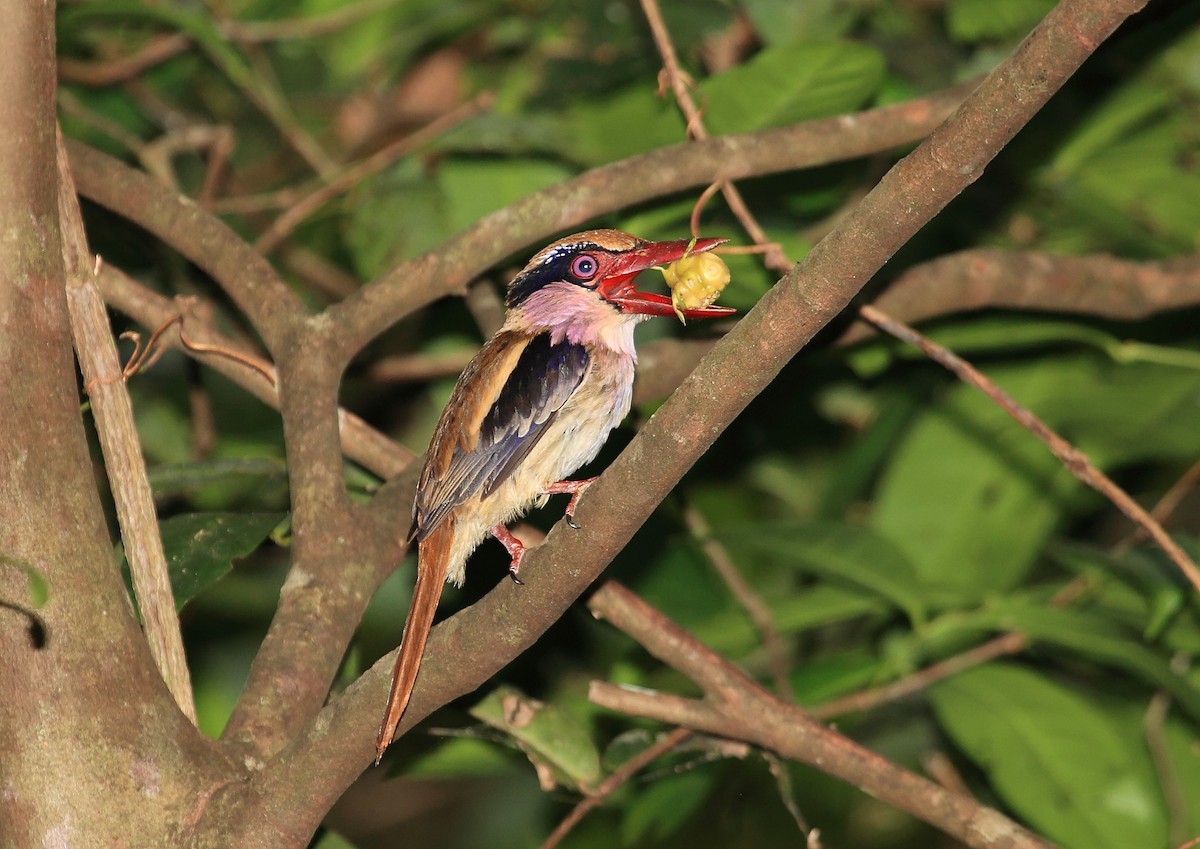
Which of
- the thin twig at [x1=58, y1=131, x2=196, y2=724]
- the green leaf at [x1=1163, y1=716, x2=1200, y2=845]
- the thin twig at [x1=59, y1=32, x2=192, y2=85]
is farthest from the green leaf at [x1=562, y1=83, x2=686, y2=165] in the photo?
the green leaf at [x1=1163, y1=716, x2=1200, y2=845]

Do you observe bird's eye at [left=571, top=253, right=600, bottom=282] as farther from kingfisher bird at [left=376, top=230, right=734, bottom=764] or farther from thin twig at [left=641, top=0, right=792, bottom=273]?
thin twig at [left=641, top=0, right=792, bottom=273]

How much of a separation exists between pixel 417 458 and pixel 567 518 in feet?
3.22

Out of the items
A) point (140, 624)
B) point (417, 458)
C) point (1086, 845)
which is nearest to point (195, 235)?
point (417, 458)

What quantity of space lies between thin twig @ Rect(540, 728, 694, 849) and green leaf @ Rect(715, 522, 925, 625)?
587 mm

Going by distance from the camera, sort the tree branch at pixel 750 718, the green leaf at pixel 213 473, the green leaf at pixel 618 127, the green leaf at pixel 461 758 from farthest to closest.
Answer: the green leaf at pixel 618 127, the green leaf at pixel 461 758, the green leaf at pixel 213 473, the tree branch at pixel 750 718

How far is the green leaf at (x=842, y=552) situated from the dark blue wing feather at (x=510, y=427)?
0.78 meters

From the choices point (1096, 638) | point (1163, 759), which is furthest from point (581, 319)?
point (1163, 759)

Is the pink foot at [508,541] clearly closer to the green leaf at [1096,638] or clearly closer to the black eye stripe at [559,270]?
the black eye stripe at [559,270]

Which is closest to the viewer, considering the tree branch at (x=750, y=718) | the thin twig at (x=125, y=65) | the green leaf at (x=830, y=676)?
the tree branch at (x=750, y=718)

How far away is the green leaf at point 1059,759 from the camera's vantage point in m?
3.38

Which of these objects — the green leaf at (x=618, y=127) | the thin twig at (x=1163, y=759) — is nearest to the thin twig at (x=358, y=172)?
the green leaf at (x=618, y=127)

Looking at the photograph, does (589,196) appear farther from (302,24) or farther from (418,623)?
(302,24)

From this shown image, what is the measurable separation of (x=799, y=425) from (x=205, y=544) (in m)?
2.52

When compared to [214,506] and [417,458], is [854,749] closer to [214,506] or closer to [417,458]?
[417,458]
